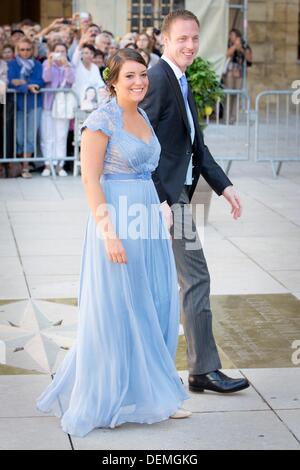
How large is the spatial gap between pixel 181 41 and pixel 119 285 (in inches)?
54.4

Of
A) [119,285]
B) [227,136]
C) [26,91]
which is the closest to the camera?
[119,285]

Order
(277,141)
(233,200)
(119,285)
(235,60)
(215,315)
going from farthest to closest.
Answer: (235,60)
(277,141)
(215,315)
(233,200)
(119,285)

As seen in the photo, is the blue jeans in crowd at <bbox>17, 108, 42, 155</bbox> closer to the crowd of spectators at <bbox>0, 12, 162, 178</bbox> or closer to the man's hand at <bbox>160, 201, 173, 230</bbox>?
the crowd of spectators at <bbox>0, 12, 162, 178</bbox>

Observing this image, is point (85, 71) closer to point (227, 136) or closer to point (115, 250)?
point (227, 136)

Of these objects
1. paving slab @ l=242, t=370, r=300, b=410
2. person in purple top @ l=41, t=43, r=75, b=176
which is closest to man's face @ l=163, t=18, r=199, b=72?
paving slab @ l=242, t=370, r=300, b=410

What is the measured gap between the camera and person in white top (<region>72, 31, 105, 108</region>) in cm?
1486

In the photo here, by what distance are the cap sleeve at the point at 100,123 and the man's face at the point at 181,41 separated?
2.29 ft

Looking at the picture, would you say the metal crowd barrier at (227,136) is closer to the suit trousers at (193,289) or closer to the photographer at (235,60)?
the photographer at (235,60)

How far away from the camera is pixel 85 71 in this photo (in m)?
15.0

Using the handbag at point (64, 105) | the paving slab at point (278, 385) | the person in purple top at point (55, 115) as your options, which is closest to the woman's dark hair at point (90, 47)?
the person in purple top at point (55, 115)

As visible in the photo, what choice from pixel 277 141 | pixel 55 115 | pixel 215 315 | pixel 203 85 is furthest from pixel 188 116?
pixel 277 141

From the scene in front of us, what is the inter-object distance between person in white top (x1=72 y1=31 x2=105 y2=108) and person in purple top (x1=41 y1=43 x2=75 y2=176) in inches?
6.6

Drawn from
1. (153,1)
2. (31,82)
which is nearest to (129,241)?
(31,82)
